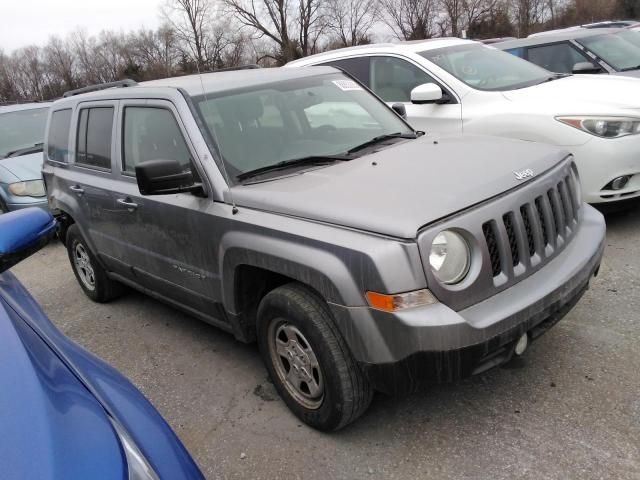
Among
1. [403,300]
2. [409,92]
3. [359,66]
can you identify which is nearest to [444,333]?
[403,300]

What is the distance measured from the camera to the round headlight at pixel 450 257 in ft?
7.64

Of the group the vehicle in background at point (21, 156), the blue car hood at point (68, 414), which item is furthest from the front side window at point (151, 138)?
the vehicle in background at point (21, 156)

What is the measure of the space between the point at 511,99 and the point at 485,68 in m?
0.78

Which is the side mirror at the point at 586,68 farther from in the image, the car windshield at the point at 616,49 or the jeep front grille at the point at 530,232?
the jeep front grille at the point at 530,232

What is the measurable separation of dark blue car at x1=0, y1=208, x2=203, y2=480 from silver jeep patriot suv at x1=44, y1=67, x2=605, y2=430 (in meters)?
0.97

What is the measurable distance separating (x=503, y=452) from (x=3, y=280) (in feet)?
7.38

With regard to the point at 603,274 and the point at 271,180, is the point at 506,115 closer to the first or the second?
the point at 603,274

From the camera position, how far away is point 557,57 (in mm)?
7855

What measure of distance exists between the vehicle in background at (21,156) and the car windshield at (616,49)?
7.24 metres

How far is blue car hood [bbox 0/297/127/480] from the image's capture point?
1261 mm

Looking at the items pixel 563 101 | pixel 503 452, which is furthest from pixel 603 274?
pixel 503 452

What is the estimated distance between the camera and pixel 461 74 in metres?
5.59

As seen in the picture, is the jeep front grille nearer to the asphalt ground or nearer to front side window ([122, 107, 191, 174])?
the asphalt ground

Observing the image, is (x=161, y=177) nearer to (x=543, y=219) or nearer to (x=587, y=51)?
(x=543, y=219)
